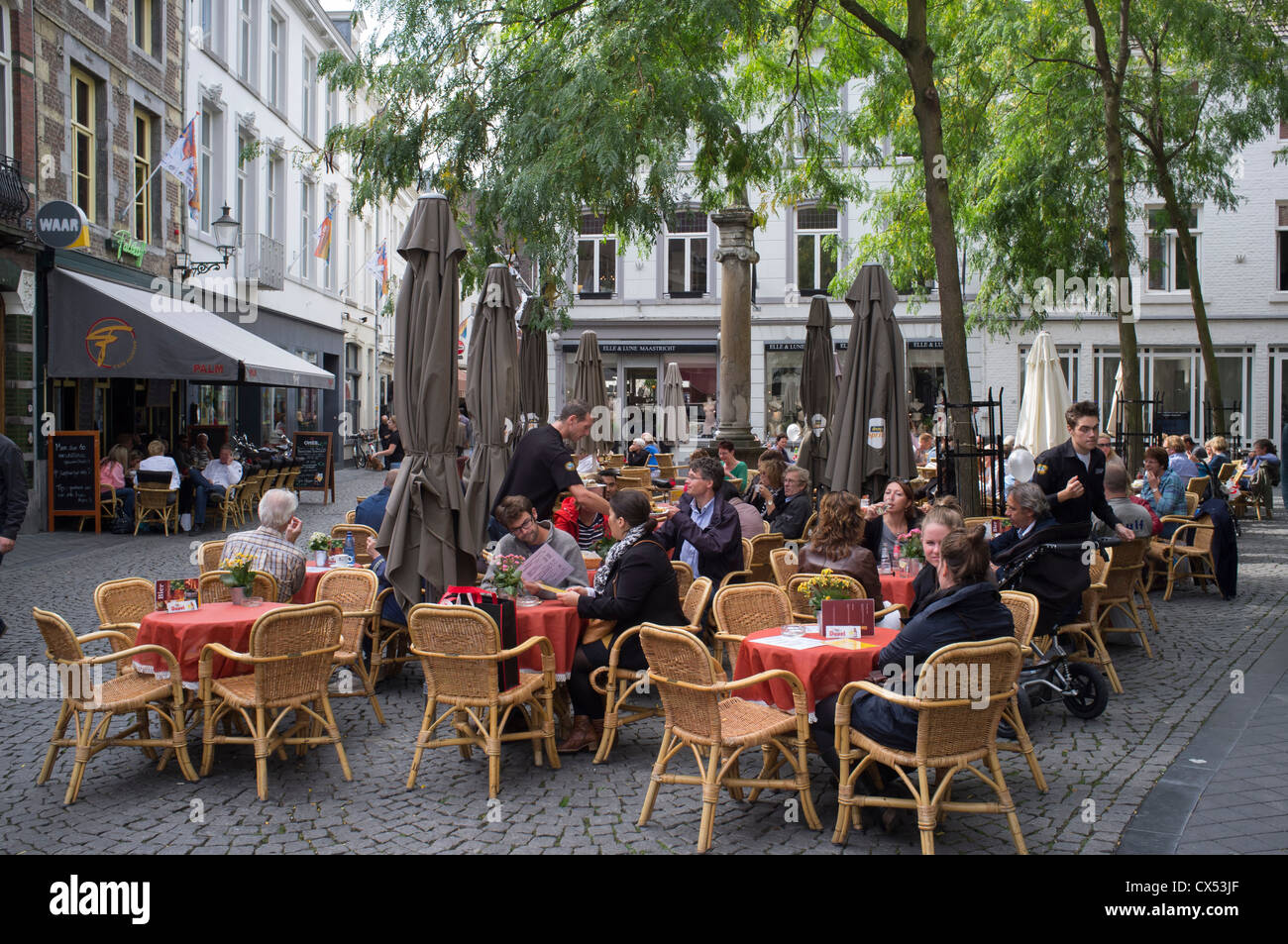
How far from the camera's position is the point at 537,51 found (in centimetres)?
1228

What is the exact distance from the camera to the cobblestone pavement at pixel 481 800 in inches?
180

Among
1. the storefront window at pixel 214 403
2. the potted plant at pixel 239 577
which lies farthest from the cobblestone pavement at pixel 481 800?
the storefront window at pixel 214 403

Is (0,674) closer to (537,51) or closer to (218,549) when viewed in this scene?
(218,549)

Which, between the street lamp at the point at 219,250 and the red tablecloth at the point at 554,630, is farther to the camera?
the street lamp at the point at 219,250

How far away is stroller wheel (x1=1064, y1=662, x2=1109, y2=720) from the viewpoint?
6465 mm

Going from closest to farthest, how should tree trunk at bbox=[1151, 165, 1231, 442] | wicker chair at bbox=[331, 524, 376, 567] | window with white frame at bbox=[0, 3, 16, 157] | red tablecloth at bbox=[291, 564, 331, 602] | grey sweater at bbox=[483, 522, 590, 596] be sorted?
1. grey sweater at bbox=[483, 522, 590, 596]
2. red tablecloth at bbox=[291, 564, 331, 602]
3. wicker chair at bbox=[331, 524, 376, 567]
4. window with white frame at bbox=[0, 3, 16, 157]
5. tree trunk at bbox=[1151, 165, 1231, 442]

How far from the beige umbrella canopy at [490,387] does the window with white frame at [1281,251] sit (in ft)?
85.5

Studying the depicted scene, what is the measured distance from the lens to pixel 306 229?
2970 cm

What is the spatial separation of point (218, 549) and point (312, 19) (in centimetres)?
2534

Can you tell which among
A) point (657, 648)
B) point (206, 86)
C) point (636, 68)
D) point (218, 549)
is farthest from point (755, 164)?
point (206, 86)

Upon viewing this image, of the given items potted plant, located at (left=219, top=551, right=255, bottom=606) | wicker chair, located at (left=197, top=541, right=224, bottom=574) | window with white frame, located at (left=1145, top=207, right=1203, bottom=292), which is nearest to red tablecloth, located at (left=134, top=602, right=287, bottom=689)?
potted plant, located at (left=219, top=551, right=255, bottom=606)

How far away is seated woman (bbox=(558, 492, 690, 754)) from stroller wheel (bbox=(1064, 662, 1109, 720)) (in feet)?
8.15

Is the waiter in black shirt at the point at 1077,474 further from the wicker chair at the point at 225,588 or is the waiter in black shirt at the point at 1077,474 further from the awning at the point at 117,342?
the awning at the point at 117,342

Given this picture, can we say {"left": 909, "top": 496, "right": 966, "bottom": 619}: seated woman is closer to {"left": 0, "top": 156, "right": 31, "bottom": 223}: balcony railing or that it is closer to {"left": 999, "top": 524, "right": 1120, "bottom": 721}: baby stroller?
{"left": 999, "top": 524, "right": 1120, "bottom": 721}: baby stroller
